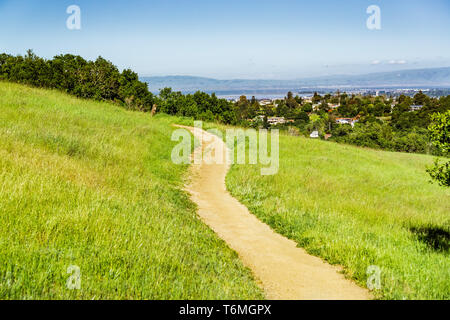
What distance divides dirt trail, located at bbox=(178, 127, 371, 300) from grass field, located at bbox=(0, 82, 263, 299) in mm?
492

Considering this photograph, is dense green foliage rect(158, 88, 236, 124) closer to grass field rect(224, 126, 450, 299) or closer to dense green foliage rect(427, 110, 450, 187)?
grass field rect(224, 126, 450, 299)

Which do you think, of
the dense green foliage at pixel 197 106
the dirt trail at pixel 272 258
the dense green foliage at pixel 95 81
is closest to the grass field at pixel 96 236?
the dirt trail at pixel 272 258

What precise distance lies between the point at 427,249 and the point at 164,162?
10.7 meters

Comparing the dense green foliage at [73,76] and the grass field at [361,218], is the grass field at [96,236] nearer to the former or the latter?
the grass field at [361,218]

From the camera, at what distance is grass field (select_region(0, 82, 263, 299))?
13.0ft

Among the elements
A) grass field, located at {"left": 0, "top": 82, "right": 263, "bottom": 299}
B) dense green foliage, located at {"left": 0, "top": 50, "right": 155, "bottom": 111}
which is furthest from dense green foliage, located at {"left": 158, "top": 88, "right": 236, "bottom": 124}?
grass field, located at {"left": 0, "top": 82, "right": 263, "bottom": 299}

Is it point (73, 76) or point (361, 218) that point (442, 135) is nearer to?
point (361, 218)

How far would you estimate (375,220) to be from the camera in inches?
400

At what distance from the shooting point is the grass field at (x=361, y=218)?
6008 mm

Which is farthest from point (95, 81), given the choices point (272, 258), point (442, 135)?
point (442, 135)

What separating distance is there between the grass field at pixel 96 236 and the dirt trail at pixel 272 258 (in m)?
0.49

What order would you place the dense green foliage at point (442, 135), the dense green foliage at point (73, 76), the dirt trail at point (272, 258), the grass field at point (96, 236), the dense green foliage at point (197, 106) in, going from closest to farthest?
the grass field at point (96, 236) < the dirt trail at point (272, 258) < the dense green foliage at point (442, 135) < the dense green foliage at point (73, 76) < the dense green foliage at point (197, 106)

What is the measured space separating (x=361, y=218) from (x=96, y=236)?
330 inches
